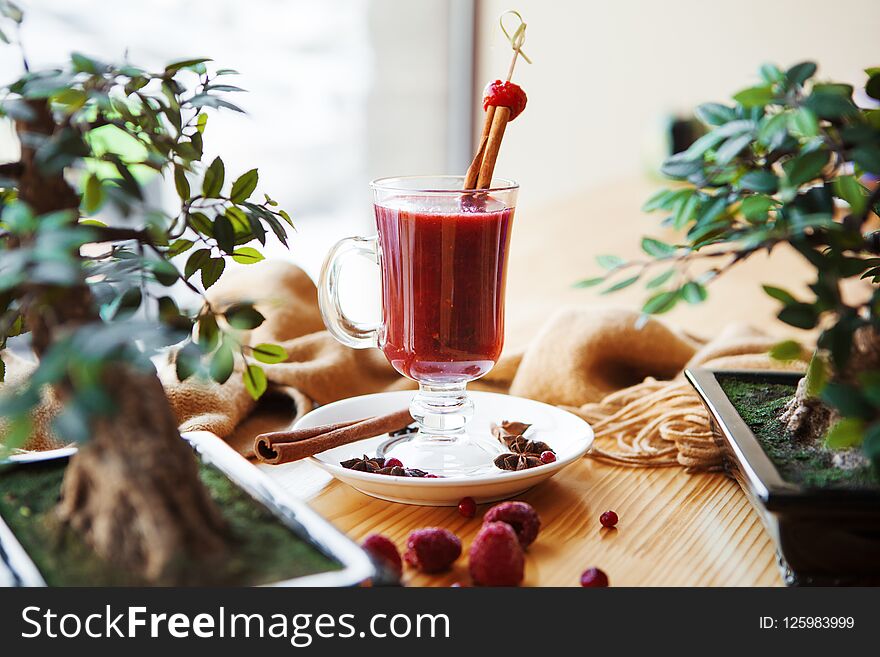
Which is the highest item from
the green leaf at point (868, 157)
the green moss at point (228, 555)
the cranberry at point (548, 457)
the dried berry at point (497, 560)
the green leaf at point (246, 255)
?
the green leaf at point (868, 157)

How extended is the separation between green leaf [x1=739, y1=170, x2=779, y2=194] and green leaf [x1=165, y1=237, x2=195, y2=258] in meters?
0.60

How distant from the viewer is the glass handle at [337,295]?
1280mm

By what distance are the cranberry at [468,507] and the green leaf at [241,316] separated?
0.36 m

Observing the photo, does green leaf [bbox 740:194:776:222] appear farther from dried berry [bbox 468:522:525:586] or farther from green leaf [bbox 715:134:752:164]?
dried berry [bbox 468:522:525:586]

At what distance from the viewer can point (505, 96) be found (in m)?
1.24

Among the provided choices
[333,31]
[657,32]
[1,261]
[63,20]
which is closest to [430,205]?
[1,261]

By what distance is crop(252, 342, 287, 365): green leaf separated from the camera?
1.02m

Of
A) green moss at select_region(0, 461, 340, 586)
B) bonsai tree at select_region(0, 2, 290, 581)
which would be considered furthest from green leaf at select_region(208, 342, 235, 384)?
green moss at select_region(0, 461, 340, 586)

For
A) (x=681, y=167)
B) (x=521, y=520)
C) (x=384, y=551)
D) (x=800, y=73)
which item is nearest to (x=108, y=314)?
(x=384, y=551)

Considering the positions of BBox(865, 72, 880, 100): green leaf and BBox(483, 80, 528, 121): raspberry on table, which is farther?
BBox(483, 80, 528, 121): raspberry on table

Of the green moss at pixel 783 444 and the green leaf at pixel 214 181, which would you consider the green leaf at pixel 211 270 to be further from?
the green moss at pixel 783 444

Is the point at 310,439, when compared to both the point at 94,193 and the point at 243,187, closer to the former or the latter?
the point at 243,187

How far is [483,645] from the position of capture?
844mm

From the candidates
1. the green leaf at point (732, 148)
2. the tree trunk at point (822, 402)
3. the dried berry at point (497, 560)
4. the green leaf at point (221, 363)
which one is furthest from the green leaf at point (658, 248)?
the green leaf at point (221, 363)
